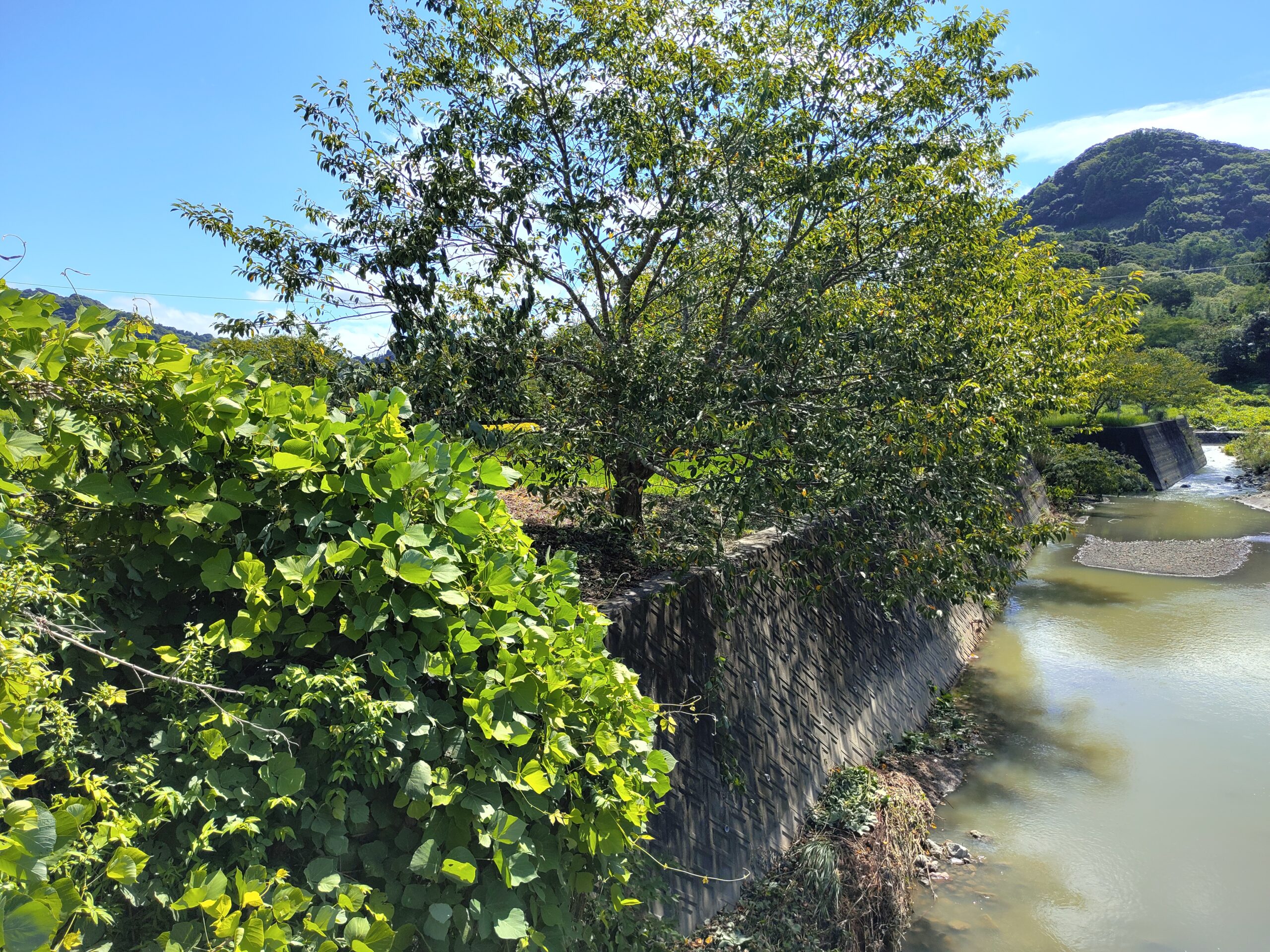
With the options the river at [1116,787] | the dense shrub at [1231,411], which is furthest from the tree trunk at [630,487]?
the dense shrub at [1231,411]

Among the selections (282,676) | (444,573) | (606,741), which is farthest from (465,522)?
(606,741)

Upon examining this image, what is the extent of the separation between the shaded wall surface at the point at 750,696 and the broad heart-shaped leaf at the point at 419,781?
7.37 ft

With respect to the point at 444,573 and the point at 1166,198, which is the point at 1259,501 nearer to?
the point at 444,573

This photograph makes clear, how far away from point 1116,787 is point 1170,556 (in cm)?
1215

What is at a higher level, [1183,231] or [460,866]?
[1183,231]

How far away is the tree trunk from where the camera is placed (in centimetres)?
623

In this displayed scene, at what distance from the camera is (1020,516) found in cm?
1784

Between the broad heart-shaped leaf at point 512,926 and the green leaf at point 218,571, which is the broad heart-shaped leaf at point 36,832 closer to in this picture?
the green leaf at point 218,571

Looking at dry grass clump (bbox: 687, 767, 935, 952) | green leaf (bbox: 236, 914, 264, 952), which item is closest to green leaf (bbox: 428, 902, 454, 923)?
green leaf (bbox: 236, 914, 264, 952)

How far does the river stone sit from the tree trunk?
14004mm

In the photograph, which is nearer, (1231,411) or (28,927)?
(28,927)

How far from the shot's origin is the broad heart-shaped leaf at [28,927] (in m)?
1.17

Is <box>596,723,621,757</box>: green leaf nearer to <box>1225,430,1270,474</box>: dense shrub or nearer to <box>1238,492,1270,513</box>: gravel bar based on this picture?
<box>1238,492,1270,513</box>: gravel bar

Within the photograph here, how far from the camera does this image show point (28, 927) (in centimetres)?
118
